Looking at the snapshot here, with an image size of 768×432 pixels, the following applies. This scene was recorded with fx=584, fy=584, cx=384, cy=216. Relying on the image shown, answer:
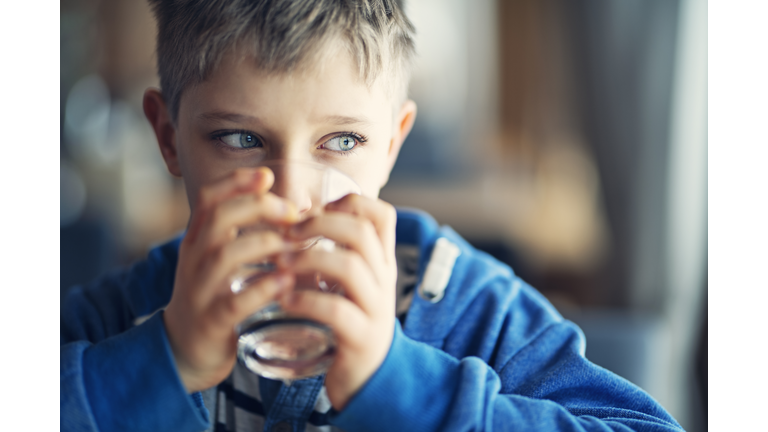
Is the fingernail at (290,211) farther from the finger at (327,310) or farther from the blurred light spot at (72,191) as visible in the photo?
the blurred light spot at (72,191)

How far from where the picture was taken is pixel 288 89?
0.63m

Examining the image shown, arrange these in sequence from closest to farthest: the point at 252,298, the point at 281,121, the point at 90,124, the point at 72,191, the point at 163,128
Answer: the point at 252,298 → the point at 281,121 → the point at 163,128 → the point at 72,191 → the point at 90,124

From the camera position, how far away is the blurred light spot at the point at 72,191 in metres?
2.66

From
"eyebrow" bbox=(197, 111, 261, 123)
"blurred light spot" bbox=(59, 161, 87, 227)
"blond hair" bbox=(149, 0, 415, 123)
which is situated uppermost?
"blond hair" bbox=(149, 0, 415, 123)

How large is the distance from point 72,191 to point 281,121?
2660mm

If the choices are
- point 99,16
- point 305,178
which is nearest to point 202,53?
point 305,178

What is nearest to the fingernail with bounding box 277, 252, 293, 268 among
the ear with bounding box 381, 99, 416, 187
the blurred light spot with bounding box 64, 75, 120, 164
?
the ear with bounding box 381, 99, 416, 187

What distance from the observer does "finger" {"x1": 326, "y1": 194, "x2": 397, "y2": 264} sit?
49cm

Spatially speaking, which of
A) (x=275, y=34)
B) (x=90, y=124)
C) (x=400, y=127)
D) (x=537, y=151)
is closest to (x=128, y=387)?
(x=275, y=34)

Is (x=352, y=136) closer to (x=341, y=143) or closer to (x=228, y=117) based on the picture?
(x=341, y=143)

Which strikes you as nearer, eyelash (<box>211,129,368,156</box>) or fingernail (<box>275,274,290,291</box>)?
fingernail (<box>275,274,290,291</box>)

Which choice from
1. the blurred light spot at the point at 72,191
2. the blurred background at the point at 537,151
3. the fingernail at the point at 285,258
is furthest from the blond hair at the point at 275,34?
Answer: the blurred light spot at the point at 72,191

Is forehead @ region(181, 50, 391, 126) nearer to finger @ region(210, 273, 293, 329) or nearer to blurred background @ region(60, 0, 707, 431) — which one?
finger @ region(210, 273, 293, 329)

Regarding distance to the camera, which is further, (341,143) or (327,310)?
(341,143)
